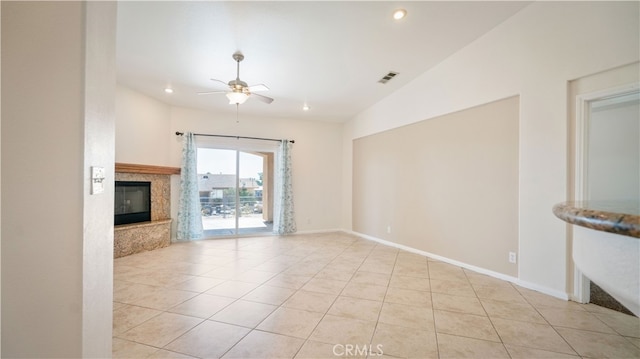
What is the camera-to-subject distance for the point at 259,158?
618 cm

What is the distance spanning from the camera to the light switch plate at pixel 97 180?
1090 mm

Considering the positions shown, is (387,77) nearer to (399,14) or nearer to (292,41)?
(399,14)

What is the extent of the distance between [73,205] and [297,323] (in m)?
1.78

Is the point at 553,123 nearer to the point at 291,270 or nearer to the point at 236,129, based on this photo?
the point at 291,270

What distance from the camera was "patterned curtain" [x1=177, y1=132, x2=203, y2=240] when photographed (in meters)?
5.05

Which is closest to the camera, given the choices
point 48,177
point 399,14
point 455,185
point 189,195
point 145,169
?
point 48,177

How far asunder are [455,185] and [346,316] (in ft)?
8.30

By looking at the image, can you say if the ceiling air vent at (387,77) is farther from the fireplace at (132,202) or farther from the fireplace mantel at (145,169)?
the fireplace at (132,202)

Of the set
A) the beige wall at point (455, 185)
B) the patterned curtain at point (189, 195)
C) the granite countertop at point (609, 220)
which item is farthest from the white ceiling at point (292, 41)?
the granite countertop at point (609, 220)

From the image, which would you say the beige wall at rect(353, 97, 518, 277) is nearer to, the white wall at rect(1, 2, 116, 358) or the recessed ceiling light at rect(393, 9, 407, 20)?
the recessed ceiling light at rect(393, 9, 407, 20)

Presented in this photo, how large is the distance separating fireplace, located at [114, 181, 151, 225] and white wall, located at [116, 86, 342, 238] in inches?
17.8

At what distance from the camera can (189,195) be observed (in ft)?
16.7

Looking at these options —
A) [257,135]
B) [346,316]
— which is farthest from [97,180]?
[257,135]

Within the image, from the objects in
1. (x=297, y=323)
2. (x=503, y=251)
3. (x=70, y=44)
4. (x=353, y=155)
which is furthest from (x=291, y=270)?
(x=353, y=155)
